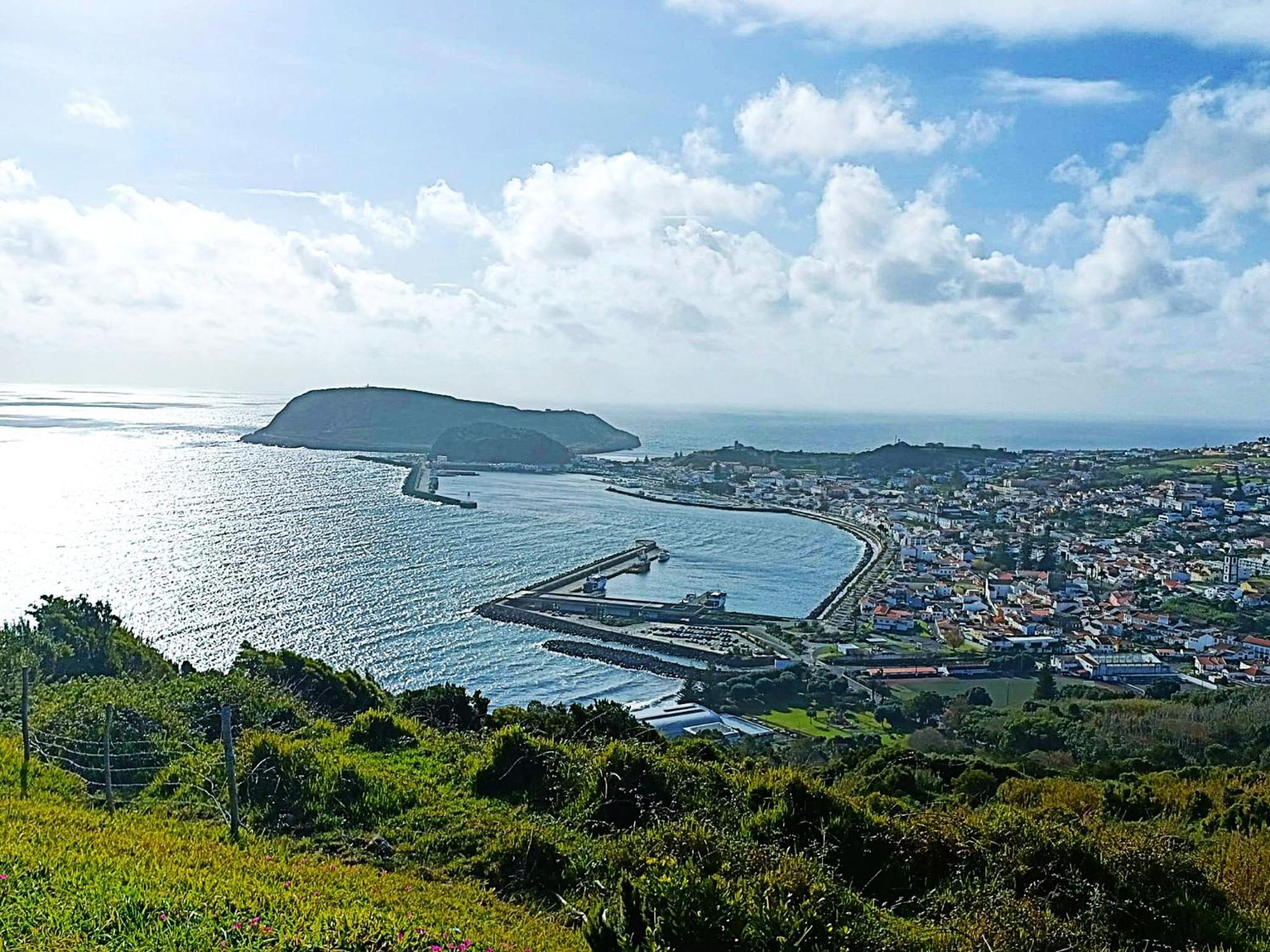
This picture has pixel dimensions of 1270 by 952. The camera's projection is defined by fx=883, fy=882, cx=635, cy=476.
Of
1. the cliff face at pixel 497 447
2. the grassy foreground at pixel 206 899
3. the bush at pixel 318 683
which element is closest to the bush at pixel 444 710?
the bush at pixel 318 683

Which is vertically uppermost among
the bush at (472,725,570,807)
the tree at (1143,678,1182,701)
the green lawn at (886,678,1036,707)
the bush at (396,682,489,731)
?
the bush at (472,725,570,807)

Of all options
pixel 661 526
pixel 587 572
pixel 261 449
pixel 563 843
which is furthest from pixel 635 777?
pixel 261 449

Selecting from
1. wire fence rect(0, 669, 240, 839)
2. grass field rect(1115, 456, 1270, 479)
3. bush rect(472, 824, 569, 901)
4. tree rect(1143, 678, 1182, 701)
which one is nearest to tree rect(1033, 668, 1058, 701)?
tree rect(1143, 678, 1182, 701)

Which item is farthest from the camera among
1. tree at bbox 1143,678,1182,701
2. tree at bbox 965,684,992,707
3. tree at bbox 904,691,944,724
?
tree at bbox 1143,678,1182,701

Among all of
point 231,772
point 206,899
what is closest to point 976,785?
point 231,772

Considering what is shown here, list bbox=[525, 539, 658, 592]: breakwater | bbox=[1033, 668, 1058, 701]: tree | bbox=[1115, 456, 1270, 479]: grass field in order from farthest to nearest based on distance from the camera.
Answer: bbox=[1115, 456, 1270, 479]: grass field → bbox=[525, 539, 658, 592]: breakwater → bbox=[1033, 668, 1058, 701]: tree

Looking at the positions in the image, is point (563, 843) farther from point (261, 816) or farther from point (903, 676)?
point (903, 676)

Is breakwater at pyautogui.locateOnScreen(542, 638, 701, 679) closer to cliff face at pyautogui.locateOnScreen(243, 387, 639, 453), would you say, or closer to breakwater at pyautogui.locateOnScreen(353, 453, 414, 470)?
breakwater at pyautogui.locateOnScreen(353, 453, 414, 470)

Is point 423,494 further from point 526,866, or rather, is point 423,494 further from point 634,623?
point 526,866
